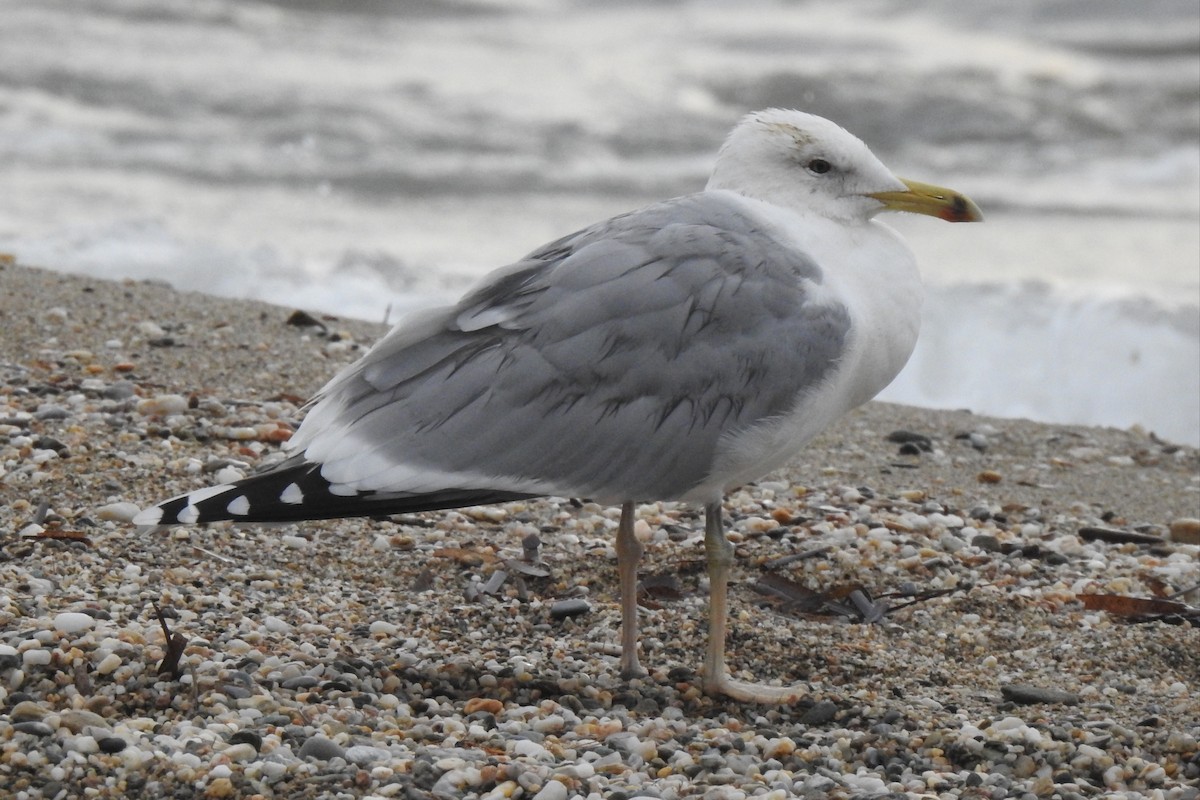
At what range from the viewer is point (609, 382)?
3.46m

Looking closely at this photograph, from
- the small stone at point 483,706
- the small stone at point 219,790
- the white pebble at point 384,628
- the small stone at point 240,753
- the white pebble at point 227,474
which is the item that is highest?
the white pebble at point 227,474

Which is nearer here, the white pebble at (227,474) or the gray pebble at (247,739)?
the gray pebble at (247,739)

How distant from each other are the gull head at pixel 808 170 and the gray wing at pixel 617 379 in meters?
0.42

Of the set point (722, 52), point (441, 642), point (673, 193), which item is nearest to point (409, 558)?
point (441, 642)

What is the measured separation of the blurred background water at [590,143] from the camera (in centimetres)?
911

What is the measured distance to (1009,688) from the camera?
11.9ft

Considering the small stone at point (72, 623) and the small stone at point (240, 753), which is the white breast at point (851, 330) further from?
the small stone at point (72, 623)

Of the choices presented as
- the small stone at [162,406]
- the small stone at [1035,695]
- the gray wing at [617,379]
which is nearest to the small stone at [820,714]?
the small stone at [1035,695]

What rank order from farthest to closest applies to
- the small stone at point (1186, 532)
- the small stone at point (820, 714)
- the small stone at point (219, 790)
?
1. the small stone at point (1186, 532)
2. the small stone at point (820, 714)
3. the small stone at point (219, 790)

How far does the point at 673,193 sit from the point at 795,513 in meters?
7.33

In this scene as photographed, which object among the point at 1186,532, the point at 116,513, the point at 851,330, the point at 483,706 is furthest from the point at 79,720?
the point at 1186,532

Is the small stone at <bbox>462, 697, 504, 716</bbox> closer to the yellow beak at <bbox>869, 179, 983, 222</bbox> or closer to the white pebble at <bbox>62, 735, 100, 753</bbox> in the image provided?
the white pebble at <bbox>62, 735, 100, 753</bbox>

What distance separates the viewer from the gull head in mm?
3857

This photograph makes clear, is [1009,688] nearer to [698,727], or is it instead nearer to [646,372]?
[698,727]
